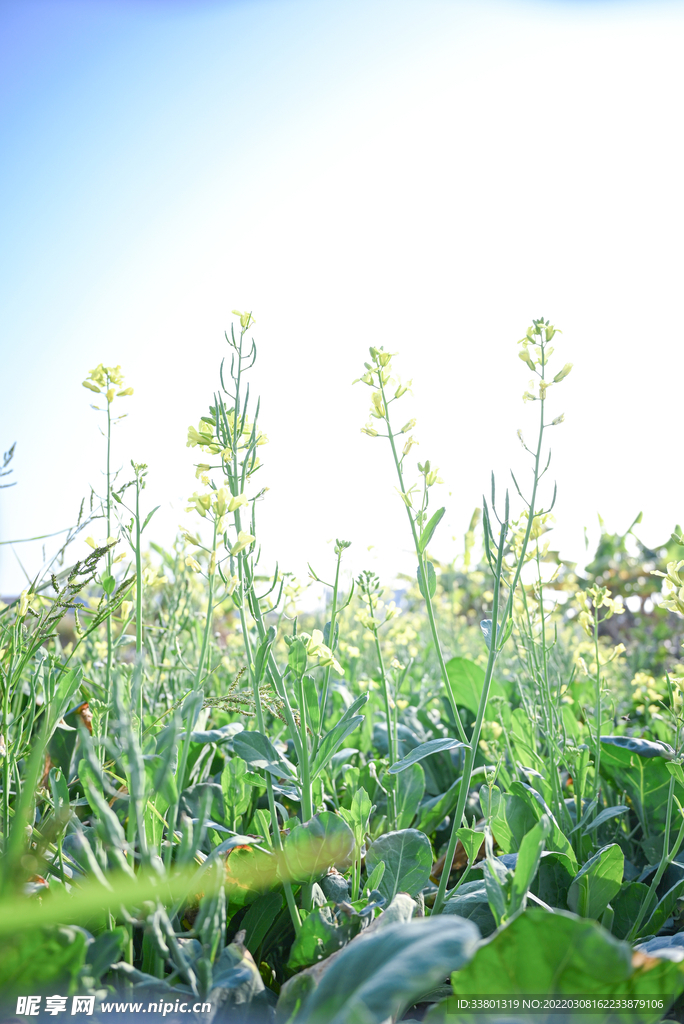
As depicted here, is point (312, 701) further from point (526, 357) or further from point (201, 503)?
point (526, 357)

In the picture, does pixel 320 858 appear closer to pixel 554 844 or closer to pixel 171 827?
pixel 171 827

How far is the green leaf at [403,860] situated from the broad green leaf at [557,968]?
393 mm

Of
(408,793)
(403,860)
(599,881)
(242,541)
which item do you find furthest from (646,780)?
(242,541)

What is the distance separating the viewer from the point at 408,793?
1412 millimetres

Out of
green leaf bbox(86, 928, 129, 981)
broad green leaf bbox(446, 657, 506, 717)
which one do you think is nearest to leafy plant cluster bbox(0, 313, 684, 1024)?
green leaf bbox(86, 928, 129, 981)

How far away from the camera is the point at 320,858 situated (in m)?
1.05

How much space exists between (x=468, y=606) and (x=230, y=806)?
6790 mm

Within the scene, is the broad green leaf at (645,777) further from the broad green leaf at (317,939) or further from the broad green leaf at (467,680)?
the broad green leaf at (317,939)

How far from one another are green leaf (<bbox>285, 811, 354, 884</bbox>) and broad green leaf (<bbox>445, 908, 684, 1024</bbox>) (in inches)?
13.6

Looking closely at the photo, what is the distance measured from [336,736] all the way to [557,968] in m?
0.44

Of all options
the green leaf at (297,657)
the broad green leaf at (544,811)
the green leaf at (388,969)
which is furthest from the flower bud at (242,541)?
the broad green leaf at (544,811)

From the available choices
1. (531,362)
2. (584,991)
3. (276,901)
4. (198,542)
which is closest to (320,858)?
(276,901)

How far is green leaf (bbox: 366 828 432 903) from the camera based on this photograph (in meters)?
1.13

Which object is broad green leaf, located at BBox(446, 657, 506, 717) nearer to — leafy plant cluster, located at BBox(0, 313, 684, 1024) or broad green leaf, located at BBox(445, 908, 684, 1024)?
leafy plant cluster, located at BBox(0, 313, 684, 1024)
